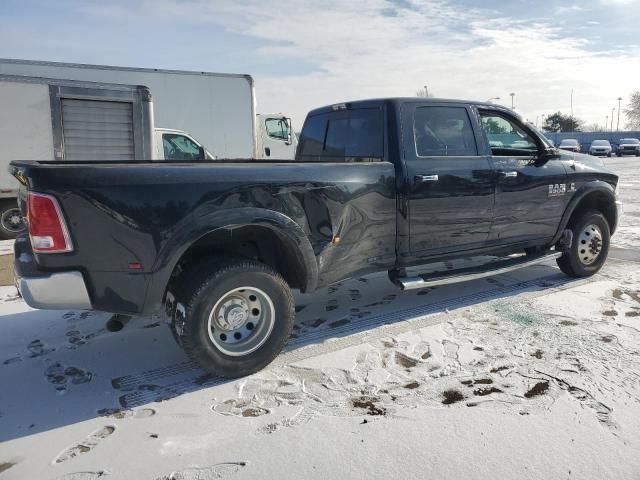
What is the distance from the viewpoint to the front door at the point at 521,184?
185 inches

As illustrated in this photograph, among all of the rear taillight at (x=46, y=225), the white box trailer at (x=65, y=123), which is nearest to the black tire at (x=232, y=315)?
the rear taillight at (x=46, y=225)

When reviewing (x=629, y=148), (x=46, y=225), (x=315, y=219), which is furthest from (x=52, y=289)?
(x=629, y=148)

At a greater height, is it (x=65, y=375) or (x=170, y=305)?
(x=170, y=305)

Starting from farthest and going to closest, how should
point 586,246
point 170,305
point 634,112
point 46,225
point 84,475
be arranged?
point 634,112, point 586,246, point 170,305, point 46,225, point 84,475

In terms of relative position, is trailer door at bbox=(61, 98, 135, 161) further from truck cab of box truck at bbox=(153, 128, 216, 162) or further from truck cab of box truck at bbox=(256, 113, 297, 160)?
truck cab of box truck at bbox=(256, 113, 297, 160)

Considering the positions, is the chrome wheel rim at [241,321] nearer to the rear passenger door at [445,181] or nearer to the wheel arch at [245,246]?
the wheel arch at [245,246]

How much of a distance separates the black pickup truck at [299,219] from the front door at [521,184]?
16 mm

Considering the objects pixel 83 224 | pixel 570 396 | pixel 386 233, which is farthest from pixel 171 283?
pixel 570 396

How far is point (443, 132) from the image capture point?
443 centimetres

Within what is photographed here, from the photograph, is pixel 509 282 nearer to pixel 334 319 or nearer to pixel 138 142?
pixel 334 319

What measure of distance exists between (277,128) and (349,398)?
13.7 meters

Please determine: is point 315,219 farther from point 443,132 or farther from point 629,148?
point 629,148

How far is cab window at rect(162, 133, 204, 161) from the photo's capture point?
1034 cm

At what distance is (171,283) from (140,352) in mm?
768
